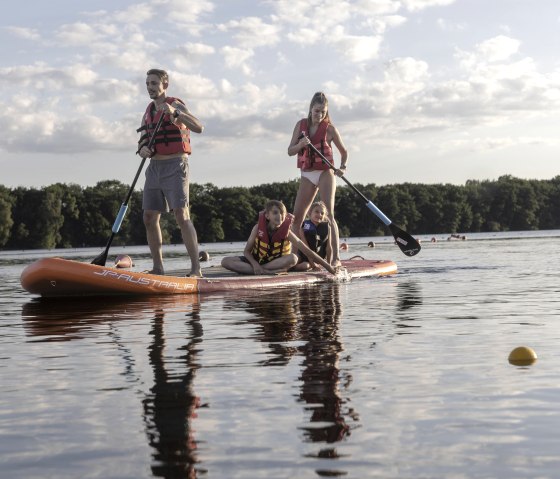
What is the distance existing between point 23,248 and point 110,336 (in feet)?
282

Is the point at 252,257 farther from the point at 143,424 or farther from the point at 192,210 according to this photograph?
the point at 192,210

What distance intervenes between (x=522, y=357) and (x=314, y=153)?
8131mm

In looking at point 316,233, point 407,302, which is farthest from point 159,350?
point 316,233

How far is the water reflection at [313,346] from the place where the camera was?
394 cm

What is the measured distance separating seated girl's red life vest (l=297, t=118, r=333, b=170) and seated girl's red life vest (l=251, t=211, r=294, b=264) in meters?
0.89

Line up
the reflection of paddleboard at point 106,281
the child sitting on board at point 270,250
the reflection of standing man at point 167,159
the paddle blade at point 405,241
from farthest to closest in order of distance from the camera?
the paddle blade at point 405,241 → the child sitting on board at point 270,250 → the reflection of standing man at point 167,159 → the reflection of paddleboard at point 106,281

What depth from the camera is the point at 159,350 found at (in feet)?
21.1

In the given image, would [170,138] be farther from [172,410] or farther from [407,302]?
[172,410]

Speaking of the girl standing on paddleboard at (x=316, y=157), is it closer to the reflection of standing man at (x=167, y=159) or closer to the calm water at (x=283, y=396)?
the reflection of standing man at (x=167, y=159)

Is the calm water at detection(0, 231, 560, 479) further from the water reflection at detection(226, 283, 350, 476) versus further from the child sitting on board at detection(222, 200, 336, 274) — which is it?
the child sitting on board at detection(222, 200, 336, 274)

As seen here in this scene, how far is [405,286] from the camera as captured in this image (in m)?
12.9

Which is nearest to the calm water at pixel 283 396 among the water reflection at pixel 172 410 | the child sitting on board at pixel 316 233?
the water reflection at pixel 172 410

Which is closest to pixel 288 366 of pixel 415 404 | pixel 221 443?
pixel 415 404

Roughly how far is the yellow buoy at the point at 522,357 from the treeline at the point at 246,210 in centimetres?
8276
